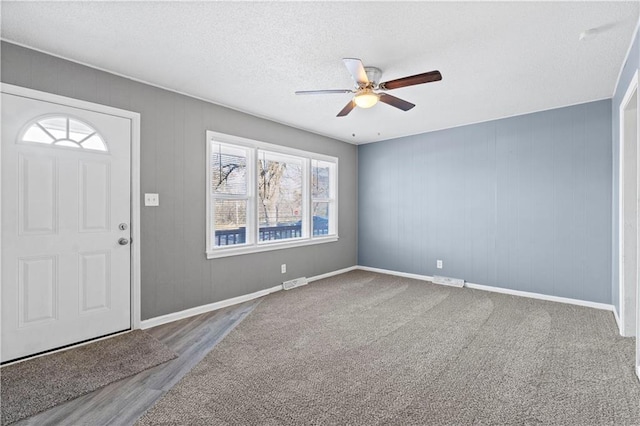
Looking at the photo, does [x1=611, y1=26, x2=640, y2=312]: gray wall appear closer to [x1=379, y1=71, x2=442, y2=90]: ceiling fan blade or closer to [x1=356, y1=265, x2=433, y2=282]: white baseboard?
[x1=379, y1=71, x2=442, y2=90]: ceiling fan blade

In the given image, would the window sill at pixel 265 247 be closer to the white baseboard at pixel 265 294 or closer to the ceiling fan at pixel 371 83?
the white baseboard at pixel 265 294

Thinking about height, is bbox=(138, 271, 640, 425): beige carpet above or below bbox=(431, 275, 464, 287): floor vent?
below

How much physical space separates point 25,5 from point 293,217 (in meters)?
3.64

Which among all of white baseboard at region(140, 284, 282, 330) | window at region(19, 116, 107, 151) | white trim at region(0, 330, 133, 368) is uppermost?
window at region(19, 116, 107, 151)

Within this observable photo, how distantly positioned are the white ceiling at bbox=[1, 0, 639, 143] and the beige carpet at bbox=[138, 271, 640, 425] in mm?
2453

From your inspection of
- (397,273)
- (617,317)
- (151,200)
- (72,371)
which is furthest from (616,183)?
(72,371)

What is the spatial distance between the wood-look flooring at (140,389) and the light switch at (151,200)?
49.3 inches

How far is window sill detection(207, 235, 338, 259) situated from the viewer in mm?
3888

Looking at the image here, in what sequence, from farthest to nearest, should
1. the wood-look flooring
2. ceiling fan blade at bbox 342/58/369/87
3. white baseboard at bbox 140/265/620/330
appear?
1. white baseboard at bbox 140/265/620/330
2. ceiling fan blade at bbox 342/58/369/87
3. the wood-look flooring

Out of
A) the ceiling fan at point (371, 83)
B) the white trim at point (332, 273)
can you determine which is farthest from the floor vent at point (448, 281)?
the ceiling fan at point (371, 83)

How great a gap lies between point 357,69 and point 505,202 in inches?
127

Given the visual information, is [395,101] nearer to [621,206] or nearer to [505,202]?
[621,206]

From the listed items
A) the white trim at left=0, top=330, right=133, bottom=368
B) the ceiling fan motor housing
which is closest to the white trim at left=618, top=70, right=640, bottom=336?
the ceiling fan motor housing

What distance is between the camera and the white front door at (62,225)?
2.49 metres
